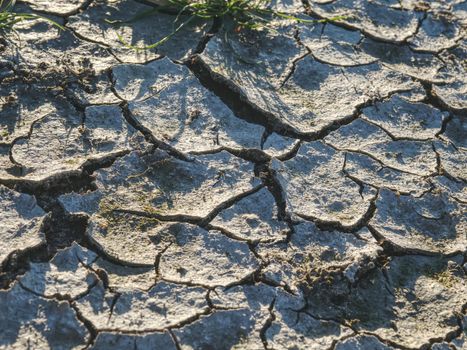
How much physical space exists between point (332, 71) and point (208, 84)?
68 cm

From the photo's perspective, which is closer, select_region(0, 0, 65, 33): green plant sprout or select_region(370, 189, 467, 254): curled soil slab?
select_region(370, 189, 467, 254): curled soil slab

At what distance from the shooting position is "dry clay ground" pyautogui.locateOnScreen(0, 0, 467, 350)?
247 centimetres

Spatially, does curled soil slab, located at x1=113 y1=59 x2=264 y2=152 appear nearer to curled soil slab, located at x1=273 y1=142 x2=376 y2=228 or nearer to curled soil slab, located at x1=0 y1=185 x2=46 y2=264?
curled soil slab, located at x1=273 y1=142 x2=376 y2=228

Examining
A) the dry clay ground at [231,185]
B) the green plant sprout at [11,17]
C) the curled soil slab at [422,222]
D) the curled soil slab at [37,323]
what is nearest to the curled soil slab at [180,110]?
the dry clay ground at [231,185]

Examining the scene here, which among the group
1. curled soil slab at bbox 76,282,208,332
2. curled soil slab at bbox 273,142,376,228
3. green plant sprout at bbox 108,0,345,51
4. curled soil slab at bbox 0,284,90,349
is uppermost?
green plant sprout at bbox 108,0,345,51

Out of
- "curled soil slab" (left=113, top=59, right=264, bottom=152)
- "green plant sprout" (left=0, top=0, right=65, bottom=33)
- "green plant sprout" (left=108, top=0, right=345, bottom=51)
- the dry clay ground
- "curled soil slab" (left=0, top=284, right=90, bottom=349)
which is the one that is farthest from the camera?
"green plant sprout" (left=108, top=0, right=345, bottom=51)

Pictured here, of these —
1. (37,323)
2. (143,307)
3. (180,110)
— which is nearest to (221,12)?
(180,110)

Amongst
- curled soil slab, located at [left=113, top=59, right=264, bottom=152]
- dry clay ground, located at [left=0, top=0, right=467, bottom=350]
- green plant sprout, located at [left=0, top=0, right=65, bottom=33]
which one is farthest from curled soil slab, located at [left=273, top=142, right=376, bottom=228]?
green plant sprout, located at [left=0, top=0, right=65, bottom=33]

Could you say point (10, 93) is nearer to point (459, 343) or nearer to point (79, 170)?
point (79, 170)

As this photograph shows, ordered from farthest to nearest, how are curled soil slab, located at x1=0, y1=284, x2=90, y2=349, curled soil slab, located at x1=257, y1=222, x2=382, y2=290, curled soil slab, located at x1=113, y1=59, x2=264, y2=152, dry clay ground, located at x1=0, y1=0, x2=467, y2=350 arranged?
curled soil slab, located at x1=113, y1=59, x2=264, y2=152, curled soil slab, located at x1=257, y1=222, x2=382, y2=290, dry clay ground, located at x1=0, y1=0, x2=467, y2=350, curled soil slab, located at x1=0, y1=284, x2=90, y2=349

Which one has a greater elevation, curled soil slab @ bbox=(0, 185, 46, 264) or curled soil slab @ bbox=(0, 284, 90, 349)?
curled soil slab @ bbox=(0, 185, 46, 264)

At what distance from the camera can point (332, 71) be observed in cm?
355

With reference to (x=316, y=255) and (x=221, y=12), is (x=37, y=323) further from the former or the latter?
(x=221, y=12)

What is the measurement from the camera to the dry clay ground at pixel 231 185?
2473 millimetres
